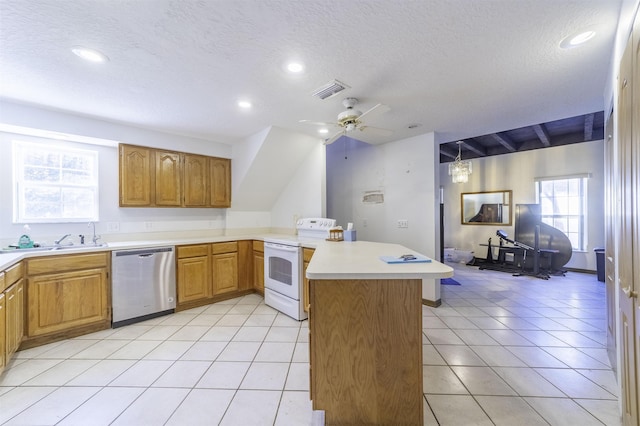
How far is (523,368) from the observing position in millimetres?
2010

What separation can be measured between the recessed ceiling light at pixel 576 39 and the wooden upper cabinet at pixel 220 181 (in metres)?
3.91

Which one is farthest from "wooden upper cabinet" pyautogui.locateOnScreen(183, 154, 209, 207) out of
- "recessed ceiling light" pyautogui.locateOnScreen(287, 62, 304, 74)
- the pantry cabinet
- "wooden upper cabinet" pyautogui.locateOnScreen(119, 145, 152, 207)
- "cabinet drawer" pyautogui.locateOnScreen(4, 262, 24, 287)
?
"recessed ceiling light" pyautogui.locateOnScreen(287, 62, 304, 74)

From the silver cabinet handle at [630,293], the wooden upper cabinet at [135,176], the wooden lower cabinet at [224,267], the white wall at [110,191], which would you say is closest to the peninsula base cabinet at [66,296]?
the white wall at [110,191]

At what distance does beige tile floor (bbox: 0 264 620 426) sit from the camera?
1.56 m

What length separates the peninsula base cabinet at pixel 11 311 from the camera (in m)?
1.88

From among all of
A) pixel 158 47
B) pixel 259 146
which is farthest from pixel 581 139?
pixel 158 47

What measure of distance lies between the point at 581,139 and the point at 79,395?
804cm

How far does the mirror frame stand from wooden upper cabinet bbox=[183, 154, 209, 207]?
20.1 ft

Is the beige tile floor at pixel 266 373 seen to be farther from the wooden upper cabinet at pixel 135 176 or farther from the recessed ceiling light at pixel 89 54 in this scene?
the recessed ceiling light at pixel 89 54

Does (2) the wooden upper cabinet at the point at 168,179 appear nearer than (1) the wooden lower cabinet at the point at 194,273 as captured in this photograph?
No

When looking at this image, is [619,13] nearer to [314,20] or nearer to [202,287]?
[314,20]

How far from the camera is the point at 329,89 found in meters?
2.23

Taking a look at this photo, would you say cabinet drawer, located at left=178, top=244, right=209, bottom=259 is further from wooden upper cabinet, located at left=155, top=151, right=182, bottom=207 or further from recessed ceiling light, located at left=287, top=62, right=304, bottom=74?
recessed ceiling light, located at left=287, top=62, right=304, bottom=74

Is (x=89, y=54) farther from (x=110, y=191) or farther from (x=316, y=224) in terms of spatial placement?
(x=316, y=224)
